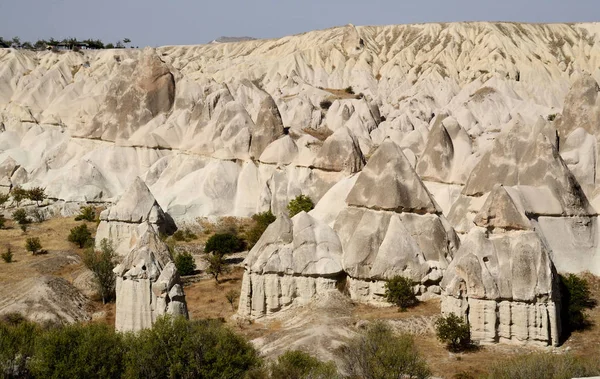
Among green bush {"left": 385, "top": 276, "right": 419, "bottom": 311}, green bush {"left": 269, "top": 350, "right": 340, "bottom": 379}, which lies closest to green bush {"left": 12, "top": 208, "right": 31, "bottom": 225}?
green bush {"left": 385, "top": 276, "right": 419, "bottom": 311}

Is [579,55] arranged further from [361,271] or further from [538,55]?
[361,271]

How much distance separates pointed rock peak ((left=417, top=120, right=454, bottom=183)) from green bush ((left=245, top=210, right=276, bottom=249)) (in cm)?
752

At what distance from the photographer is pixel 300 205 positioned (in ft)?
123

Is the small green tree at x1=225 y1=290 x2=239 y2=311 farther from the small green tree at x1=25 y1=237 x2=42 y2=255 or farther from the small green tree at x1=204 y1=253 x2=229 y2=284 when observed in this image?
the small green tree at x1=25 y1=237 x2=42 y2=255

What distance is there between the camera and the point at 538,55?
113312 mm

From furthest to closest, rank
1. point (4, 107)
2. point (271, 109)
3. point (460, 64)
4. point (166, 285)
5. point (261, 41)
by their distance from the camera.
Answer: point (261, 41) < point (460, 64) < point (4, 107) < point (271, 109) < point (166, 285)

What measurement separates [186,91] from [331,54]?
7101 cm

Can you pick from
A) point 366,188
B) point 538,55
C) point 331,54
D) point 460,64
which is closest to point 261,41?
point 331,54

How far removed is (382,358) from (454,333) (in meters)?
4.58

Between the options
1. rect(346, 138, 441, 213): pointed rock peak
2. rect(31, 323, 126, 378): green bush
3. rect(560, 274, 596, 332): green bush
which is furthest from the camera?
rect(346, 138, 441, 213): pointed rock peak

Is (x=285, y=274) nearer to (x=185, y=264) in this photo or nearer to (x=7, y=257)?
(x=185, y=264)

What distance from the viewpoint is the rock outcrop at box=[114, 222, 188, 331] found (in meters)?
21.1

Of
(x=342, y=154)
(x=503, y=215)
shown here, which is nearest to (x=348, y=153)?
(x=342, y=154)

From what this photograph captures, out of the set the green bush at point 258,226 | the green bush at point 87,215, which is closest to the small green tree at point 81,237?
the green bush at point 87,215
